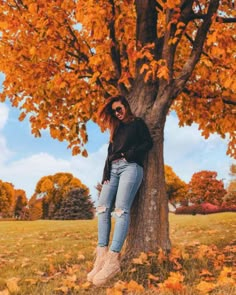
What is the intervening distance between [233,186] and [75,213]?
17.1 metres

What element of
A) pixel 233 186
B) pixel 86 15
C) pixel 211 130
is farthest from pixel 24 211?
pixel 86 15

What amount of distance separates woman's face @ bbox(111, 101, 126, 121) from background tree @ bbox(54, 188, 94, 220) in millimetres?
24105

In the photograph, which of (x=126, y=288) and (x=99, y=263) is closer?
(x=126, y=288)

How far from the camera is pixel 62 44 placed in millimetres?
8375

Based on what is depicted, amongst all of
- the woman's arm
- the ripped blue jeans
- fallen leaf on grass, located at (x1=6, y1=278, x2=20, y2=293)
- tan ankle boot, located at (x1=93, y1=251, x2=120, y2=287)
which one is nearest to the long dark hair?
the woman's arm

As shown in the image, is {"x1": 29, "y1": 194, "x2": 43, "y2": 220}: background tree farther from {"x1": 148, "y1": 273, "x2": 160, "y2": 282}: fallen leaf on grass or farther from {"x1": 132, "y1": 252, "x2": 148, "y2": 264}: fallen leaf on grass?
{"x1": 148, "y1": 273, "x2": 160, "y2": 282}: fallen leaf on grass

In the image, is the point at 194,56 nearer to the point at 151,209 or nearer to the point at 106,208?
the point at 151,209

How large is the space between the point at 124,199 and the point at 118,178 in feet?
1.45

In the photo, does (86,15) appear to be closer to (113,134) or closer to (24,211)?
(113,134)

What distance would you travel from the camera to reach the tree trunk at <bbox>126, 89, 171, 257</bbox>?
6586mm

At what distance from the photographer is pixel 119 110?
6445mm

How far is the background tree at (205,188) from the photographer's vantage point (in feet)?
176

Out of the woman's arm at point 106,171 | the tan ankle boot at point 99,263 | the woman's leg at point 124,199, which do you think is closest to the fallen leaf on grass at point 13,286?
the tan ankle boot at point 99,263

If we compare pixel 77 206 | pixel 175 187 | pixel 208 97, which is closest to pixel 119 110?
pixel 208 97
